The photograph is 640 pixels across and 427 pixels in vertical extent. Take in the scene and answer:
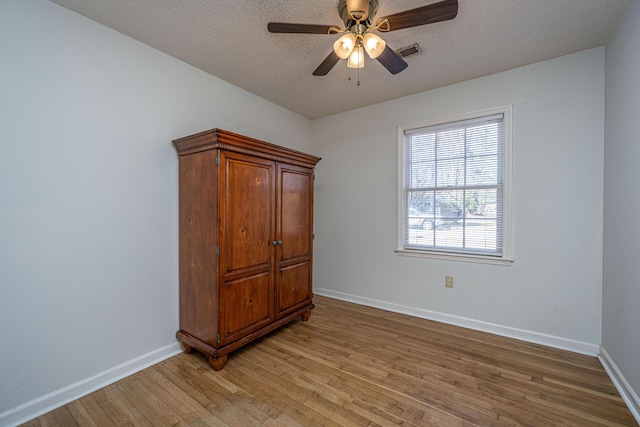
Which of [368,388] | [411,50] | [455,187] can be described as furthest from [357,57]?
[368,388]

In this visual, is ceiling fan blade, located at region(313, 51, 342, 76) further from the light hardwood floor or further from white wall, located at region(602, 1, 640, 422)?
the light hardwood floor

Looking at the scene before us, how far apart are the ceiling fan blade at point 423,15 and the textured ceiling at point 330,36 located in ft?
0.98

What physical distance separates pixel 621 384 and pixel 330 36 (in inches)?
125

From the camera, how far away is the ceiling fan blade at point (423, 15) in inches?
53.7

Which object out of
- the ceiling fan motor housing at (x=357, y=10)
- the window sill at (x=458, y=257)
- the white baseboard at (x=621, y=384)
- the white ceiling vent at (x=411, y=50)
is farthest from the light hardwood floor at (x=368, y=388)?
the white ceiling vent at (x=411, y=50)

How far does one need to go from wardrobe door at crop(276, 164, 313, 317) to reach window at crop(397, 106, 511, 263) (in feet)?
3.73

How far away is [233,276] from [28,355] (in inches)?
48.9

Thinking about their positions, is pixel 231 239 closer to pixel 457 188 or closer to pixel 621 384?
pixel 457 188

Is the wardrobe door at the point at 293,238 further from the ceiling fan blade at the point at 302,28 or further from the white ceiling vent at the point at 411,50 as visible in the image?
the white ceiling vent at the point at 411,50

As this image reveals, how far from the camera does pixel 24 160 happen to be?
5.18ft

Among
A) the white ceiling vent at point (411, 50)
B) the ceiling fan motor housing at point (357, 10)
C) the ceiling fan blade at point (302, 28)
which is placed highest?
the white ceiling vent at point (411, 50)

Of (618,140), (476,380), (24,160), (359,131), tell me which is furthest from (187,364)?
(618,140)

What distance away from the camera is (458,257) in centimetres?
277

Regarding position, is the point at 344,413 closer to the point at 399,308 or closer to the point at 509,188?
the point at 399,308
